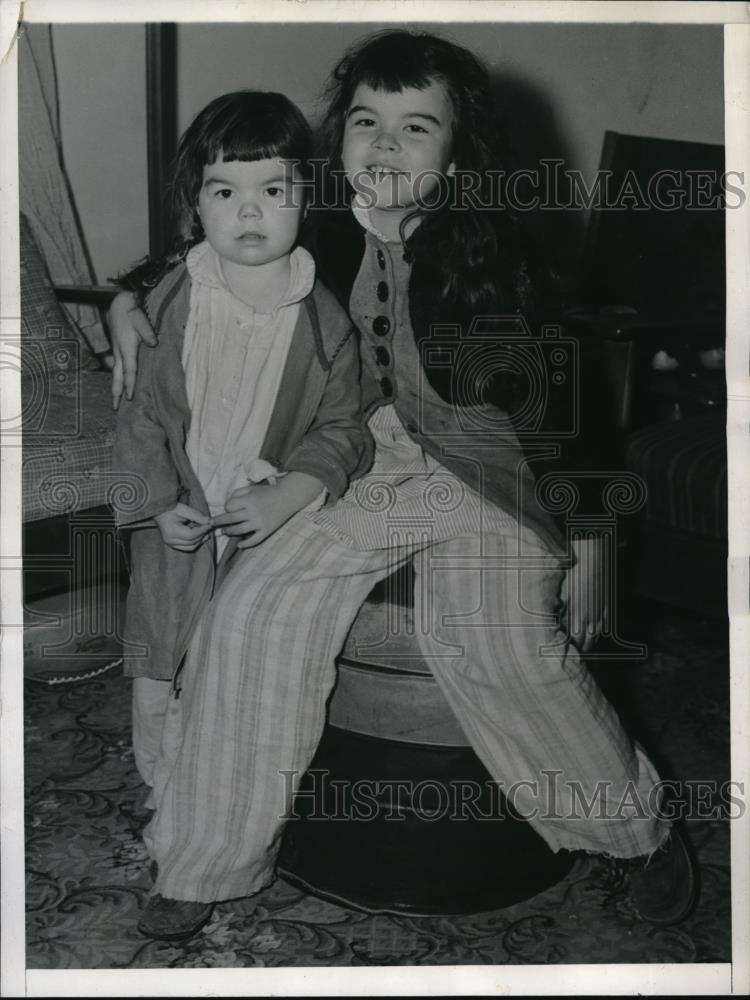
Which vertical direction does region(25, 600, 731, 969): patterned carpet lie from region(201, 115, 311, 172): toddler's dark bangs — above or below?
below

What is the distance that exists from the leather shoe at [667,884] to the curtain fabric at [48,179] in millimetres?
1003

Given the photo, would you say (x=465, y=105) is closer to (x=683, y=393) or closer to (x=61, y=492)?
(x=61, y=492)

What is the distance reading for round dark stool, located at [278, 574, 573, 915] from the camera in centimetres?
143

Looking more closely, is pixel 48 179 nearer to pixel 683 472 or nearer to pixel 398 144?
pixel 398 144

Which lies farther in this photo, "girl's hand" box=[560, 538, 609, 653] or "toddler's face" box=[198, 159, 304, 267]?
"girl's hand" box=[560, 538, 609, 653]

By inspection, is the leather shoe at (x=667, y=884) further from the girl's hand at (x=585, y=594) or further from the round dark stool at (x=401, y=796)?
the girl's hand at (x=585, y=594)

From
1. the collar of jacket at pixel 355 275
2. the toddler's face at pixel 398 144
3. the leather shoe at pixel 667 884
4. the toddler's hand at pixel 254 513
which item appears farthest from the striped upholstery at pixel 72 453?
the leather shoe at pixel 667 884

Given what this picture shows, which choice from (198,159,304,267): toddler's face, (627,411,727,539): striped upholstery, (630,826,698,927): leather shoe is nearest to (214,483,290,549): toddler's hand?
(198,159,304,267): toddler's face

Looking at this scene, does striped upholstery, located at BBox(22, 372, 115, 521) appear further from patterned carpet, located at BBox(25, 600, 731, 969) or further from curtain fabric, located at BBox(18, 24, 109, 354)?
patterned carpet, located at BBox(25, 600, 731, 969)

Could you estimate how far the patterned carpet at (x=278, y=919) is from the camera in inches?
54.5

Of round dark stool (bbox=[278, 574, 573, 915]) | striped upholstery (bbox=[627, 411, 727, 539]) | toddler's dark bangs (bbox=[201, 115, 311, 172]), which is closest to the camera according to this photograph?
toddler's dark bangs (bbox=[201, 115, 311, 172])

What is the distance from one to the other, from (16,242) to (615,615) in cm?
91

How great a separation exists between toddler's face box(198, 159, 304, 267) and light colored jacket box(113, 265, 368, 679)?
0.22 feet

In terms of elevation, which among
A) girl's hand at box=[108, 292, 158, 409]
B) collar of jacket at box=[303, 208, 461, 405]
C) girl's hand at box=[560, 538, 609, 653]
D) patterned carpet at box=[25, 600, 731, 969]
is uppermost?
collar of jacket at box=[303, 208, 461, 405]
